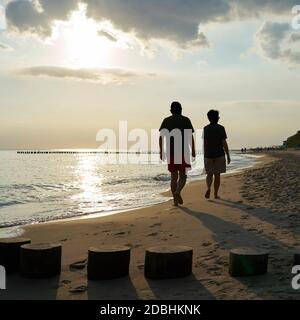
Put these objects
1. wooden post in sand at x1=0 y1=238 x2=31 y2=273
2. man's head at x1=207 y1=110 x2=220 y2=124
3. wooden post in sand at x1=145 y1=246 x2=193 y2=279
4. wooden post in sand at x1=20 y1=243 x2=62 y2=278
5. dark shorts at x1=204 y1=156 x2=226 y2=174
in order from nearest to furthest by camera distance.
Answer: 1. wooden post in sand at x1=145 y1=246 x2=193 y2=279
2. wooden post in sand at x1=20 y1=243 x2=62 y2=278
3. wooden post in sand at x1=0 y1=238 x2=31 y2=273
4. man's head at x1=207 y1=110 x2=220 y2=124
5. dark shorts at x1=204 y1=156 x2=226 y2=174

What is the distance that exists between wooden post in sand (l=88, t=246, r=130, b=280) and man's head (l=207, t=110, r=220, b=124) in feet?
18.8

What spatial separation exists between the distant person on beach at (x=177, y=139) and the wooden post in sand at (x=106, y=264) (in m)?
4.44

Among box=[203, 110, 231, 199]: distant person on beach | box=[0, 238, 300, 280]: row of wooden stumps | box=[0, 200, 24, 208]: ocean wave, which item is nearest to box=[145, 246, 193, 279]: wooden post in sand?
box=[0, 238, 300, 280]: row of wooden stumps

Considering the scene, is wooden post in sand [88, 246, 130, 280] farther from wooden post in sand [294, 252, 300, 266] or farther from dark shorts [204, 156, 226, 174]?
dark shorts [204, 156, 226, 174]

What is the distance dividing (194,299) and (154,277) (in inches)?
26.6

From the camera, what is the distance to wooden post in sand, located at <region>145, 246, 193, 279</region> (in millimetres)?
4078

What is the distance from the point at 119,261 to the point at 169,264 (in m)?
0.53

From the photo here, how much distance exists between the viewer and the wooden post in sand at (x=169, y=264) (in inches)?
161

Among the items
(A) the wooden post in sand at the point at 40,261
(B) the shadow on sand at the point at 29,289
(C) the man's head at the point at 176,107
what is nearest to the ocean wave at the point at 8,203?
(C) the man's head at the point at 176,107

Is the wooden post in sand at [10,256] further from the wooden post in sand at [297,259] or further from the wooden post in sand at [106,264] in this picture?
the wooden post in sand at [297,259]

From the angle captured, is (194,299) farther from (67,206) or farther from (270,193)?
(67,206)

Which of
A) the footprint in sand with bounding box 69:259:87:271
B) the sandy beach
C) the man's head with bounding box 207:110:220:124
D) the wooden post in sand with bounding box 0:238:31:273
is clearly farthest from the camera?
the man's head with bounding box 207:110:220:124
